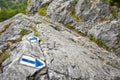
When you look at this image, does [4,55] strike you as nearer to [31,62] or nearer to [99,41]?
[31,62]

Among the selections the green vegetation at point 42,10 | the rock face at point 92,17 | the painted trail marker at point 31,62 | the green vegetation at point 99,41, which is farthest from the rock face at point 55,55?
the green vegetation at point 42,10

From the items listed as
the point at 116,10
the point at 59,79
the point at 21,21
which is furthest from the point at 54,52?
the point at 116,10

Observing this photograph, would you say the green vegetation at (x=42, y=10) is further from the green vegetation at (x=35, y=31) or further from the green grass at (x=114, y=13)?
the green grass at (x=114, y=13)

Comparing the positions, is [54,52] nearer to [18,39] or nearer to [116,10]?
[18,39]

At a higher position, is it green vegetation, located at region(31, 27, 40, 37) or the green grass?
the green grass

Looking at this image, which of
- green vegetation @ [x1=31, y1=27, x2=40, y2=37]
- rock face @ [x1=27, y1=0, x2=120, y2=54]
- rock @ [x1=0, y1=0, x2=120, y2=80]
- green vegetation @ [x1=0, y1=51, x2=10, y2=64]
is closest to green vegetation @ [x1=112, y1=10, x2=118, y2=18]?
rock face @ [x1=27, y1=0, x2=120, y2=54]

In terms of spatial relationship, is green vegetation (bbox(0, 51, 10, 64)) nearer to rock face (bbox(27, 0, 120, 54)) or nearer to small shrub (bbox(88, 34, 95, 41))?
small shrub (bbox(88, 34, 95, 41))
